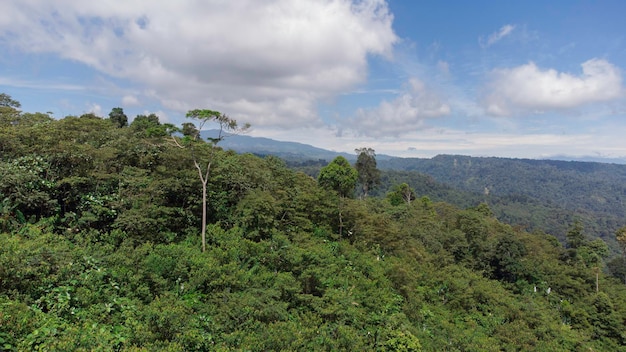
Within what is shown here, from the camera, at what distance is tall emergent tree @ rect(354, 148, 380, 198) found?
40.9m

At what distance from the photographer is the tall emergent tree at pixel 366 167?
40.9 meters

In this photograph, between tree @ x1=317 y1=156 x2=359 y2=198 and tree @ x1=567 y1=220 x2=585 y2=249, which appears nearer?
tree @ x1=317 y1=156 x2=359 y2=198

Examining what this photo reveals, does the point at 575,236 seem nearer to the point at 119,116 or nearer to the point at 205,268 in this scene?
the point at 205,268

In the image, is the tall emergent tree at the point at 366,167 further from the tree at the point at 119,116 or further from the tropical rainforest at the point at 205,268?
the tree at the point at 119,116

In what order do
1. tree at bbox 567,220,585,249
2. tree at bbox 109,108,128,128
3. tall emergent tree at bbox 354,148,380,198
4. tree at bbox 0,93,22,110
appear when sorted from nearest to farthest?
tree at bbox 0,93,22,110, tree at bbox 109,108,128,128, tree at bbox 567,220,585,249, tall emergent tree at bbox 354,148,380,198

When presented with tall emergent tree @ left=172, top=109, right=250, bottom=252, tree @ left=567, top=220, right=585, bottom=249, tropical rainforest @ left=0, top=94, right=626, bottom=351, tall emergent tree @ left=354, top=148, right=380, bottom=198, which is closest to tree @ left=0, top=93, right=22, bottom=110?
tropical rainforest @ left=0, top=94, right=626, bottom=351

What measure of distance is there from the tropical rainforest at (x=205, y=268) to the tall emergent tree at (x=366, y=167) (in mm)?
20774

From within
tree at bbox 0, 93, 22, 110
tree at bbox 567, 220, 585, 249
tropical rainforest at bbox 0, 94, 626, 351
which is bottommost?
tree at bbox 567, 220, 585, 249

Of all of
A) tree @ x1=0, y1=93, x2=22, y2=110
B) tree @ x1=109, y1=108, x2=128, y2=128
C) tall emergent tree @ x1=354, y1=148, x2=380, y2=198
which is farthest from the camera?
tall emergent tree @ x1=354, y1=148, x2=380, y2=198

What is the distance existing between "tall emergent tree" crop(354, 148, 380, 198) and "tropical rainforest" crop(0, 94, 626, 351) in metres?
20.8

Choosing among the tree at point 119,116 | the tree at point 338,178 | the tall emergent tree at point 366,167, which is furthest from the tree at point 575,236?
the tree at point 119,116

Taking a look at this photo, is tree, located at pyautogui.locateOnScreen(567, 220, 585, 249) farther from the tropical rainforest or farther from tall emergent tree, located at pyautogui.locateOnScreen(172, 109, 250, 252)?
tall emergent tree, located at pyautogui.locateOnScreen(172, 109, 250, 252)

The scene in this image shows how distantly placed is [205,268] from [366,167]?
1358 inches

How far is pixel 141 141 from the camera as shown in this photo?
13828 mm
